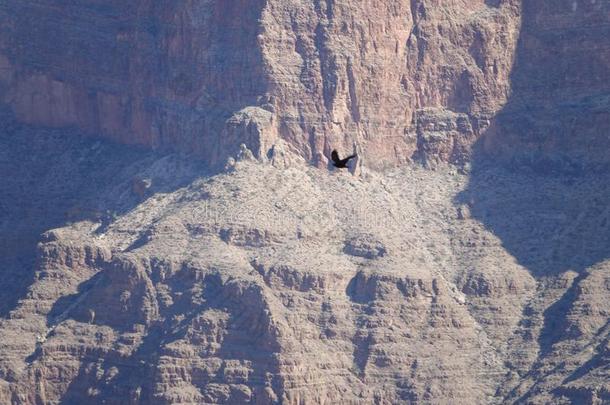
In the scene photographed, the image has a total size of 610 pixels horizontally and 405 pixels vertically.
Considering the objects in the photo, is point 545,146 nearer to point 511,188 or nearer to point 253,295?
point 511,188

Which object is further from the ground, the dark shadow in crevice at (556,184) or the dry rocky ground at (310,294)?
the dark shadow in crevice at (556,184)

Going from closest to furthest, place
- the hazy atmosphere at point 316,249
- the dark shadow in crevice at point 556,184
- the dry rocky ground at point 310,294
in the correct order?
the dry rocky ground at point 310,294, the hazy atmosphere at point 316,249, the dark shadow in crevice at point 556,184

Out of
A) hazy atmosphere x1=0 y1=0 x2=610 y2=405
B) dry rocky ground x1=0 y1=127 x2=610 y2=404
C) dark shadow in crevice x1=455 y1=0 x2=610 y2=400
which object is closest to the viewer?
dry rocky ground x1=0 y1=127 x2=610 y2=404

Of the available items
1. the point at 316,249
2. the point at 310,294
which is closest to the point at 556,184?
the point at 316,249

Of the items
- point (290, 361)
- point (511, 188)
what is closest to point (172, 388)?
point (290, 361)

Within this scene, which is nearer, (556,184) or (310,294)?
(310,294)

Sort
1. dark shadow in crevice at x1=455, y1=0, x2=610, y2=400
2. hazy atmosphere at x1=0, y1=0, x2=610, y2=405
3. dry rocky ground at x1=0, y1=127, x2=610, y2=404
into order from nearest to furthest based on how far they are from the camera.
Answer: dry rocky ground at x1=0, y1=127, x2=610, y2=404 < hazy atmosphere at x1=0, y1=0, x2=610, y2=405 < dark shadow in crevice at x1=455, y1=0, x2=610, y2=400

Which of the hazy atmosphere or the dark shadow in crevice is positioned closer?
the hazy atmosphere

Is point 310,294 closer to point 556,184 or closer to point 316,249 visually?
point 316,249
